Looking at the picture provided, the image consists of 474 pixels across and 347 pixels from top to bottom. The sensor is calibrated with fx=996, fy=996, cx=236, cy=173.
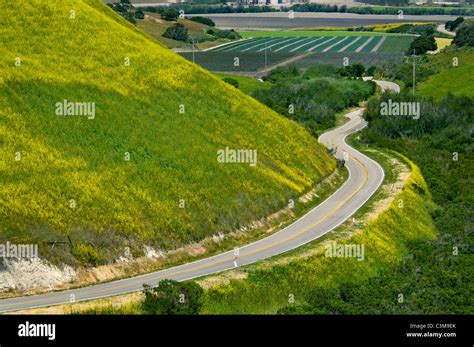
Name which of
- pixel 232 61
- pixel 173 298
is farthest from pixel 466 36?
pixel 173 298

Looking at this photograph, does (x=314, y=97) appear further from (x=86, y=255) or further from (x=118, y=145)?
(x=86, y=255)

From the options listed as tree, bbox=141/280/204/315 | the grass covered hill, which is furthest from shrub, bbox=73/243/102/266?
tree, bbox=141/280/204/315

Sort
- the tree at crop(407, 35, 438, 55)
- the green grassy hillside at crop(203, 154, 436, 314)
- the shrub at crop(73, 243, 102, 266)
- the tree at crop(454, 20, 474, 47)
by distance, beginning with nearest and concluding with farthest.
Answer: the green grassy hillside at crop(203, 154, 436, 314)
the shrub at crop(73, 243, 102, 266)
the tree at crop(454, 20, 474, 47)
the tree at crop(407, 35, 438, 55)

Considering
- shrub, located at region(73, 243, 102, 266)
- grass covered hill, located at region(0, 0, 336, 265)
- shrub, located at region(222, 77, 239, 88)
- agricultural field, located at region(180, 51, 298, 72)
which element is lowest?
shrub, located at region(73, 243, 102, 266)

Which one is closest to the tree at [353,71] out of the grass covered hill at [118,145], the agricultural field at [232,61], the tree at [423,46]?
the agricultural field at [232,61]

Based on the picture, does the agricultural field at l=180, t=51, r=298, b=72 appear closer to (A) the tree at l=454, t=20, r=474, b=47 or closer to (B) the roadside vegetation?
(B) the roadside vegetation
